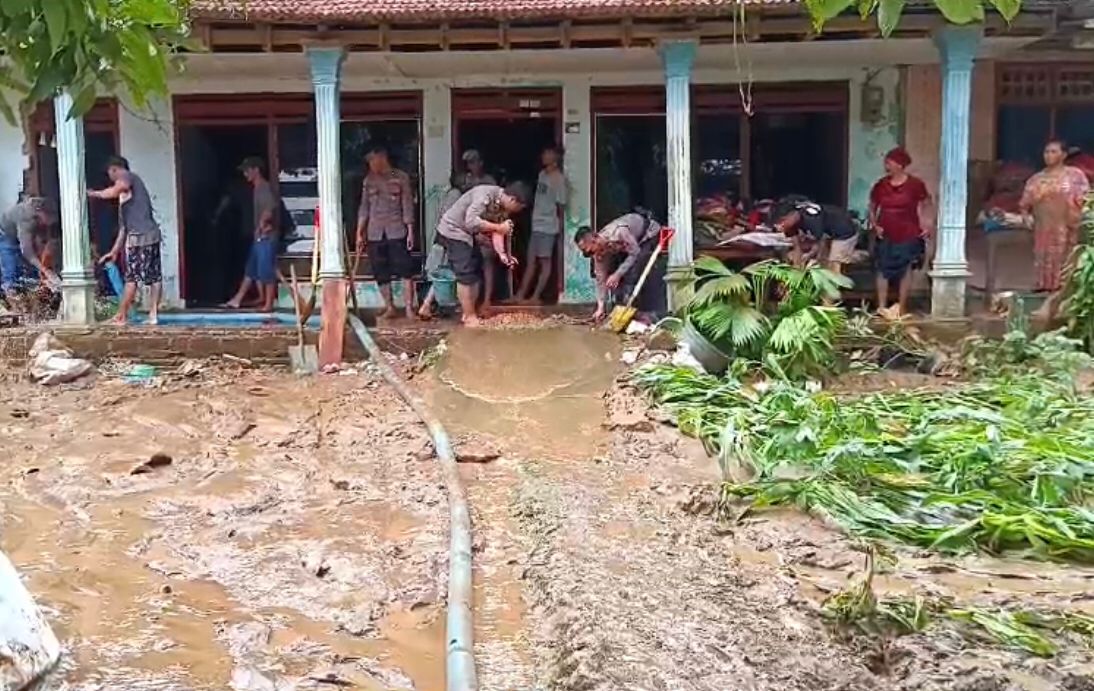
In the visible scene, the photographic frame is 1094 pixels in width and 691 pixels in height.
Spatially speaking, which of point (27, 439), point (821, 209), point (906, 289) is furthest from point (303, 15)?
point (906, 289)

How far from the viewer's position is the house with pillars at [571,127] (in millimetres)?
11711

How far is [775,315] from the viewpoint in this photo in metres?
Result: 10.6

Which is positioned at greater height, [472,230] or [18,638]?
[472,230]

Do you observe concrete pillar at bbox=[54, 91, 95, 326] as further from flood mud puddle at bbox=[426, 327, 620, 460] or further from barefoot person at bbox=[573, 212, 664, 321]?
barefoot person at bbox=[573, 212, 664, 321]

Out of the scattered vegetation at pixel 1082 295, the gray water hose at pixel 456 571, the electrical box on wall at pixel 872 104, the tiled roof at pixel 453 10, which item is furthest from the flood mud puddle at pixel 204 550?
the electrical box on wall at pixel 872 104

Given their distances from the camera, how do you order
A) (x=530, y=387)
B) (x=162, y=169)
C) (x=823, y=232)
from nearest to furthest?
1. (x=530, y=387)
2. (x=823, y=232)
3. (x=162, y=169)

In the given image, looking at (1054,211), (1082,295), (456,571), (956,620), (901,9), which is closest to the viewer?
(901,9)

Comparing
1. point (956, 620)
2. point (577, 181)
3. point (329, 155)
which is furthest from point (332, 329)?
point (956, 620)

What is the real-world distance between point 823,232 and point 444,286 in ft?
13.3

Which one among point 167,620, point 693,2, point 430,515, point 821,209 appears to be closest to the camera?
point 167,620

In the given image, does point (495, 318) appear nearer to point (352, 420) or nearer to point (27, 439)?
point (352, 420)

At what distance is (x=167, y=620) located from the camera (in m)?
5.62

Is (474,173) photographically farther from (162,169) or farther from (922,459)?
(922,459)

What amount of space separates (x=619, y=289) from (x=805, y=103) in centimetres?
316
